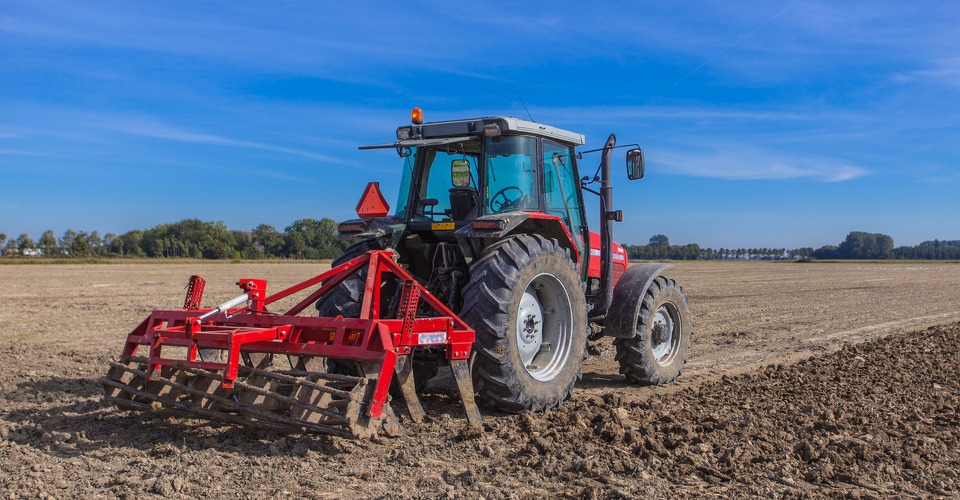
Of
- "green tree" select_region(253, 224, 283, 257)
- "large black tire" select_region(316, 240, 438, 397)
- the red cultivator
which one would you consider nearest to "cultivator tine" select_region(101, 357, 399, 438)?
the red cultivator

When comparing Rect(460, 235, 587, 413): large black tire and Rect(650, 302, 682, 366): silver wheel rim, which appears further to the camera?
Rect(650, 302, 682, 366): silver wheel rim

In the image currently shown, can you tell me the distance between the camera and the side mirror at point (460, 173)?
20.5 ft

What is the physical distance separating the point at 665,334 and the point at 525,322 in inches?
86.3

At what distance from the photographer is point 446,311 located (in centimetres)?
507

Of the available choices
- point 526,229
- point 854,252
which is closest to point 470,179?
point 526,229

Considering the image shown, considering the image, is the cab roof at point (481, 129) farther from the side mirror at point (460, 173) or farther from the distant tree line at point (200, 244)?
the distant tree line at point (200, 244)

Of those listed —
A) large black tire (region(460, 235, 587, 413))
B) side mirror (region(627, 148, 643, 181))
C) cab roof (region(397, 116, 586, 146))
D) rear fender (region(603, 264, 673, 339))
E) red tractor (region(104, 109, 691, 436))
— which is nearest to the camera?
red tractor (region(104, 109, 691, 436))

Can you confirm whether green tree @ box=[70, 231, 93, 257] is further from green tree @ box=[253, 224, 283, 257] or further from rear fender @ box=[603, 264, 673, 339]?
rear fender @ box=[603, 264, 673, 339]

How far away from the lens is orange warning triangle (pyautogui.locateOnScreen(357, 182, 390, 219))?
634 cm

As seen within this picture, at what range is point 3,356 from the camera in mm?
7785

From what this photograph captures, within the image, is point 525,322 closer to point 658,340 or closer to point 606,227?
point 606,227

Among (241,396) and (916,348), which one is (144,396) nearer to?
(241,396)

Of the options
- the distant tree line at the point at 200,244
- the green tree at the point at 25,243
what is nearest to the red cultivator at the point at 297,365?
the distant tree line at the point at 200,244

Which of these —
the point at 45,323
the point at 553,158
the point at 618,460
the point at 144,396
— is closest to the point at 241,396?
the point at 144,396
